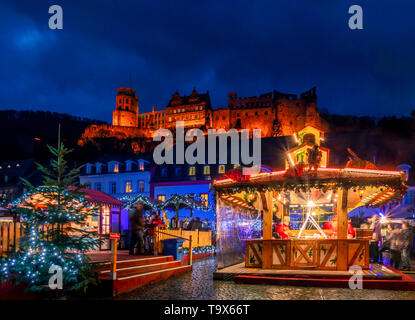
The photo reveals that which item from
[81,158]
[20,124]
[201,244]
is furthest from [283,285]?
[20,124]

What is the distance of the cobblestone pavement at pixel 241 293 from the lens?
9484 mm

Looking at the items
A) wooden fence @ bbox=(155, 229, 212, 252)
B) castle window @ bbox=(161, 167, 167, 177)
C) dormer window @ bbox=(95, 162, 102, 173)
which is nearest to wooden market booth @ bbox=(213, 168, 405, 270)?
wooden fence @ bbox=(155, 229, 212, 252)

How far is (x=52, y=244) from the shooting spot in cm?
930

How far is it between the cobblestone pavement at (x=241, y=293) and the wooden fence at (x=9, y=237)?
2721mm

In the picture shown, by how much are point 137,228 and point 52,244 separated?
19.7 feet

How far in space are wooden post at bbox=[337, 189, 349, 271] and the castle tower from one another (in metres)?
111

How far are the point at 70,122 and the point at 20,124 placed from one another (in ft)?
53.8

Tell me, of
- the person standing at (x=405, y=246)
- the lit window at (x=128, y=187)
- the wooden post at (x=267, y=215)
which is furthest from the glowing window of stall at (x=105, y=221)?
the lit window at (x=128, y=187)

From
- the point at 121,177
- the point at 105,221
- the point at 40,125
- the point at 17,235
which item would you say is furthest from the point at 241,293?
the point at 40,125

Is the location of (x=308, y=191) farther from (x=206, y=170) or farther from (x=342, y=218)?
(x=206, y=170)

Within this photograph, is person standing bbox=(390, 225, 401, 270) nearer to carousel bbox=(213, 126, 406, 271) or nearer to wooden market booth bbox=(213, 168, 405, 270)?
carousel bbox=(213, 126, 406, 271)

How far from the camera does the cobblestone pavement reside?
9.48m
